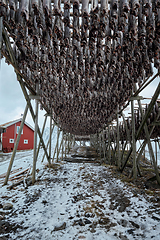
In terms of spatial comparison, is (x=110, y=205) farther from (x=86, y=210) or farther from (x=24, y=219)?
(x=24, y=219)

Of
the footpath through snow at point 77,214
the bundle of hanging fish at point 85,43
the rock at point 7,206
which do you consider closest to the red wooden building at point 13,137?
the bundle of hanging fish at point 85,43

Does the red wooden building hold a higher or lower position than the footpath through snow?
higher

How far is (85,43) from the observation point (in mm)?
3186

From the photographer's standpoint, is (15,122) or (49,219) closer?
(49,219)

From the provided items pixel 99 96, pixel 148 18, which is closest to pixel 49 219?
pixel 148 18

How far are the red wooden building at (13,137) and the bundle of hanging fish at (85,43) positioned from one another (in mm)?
18404

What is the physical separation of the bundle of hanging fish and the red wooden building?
60.4ft

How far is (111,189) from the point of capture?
191 inches

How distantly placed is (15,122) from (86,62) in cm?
2192

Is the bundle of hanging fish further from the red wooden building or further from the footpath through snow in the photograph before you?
the red wooden building

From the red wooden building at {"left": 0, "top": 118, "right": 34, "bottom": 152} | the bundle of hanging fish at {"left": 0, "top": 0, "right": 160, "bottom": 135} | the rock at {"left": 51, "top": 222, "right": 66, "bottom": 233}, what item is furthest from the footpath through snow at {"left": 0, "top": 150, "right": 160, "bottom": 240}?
the red wooden building at {"left": 0, "top": 118, "right": 34, "bottom": 152}

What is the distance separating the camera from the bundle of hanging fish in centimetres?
252

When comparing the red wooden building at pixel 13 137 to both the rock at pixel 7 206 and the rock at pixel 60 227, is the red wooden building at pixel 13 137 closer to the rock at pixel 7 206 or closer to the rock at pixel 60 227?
the rock at pixel 7 206

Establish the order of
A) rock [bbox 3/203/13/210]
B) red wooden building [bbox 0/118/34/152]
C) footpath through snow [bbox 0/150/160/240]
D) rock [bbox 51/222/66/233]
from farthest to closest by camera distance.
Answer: red wooden building [bbox 0/118/34/152] → rock [bbox 3/203/13/210] → rock [bbox 51/222/66/233] → footpath through snow [bbox 0/150/160/240]
